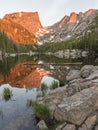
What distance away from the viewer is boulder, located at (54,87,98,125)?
54.4 feet

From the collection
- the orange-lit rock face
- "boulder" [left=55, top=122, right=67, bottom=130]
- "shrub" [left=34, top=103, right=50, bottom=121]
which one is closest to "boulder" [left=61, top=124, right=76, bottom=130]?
"boulder" [left=55, top=122, right=67, bottom=130]

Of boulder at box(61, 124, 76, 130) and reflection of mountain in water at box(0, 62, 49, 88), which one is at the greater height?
boulder at box(61, 124, 76, 130)

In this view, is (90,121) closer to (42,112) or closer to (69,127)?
(69,127)

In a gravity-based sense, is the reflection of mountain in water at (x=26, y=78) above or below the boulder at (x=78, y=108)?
below

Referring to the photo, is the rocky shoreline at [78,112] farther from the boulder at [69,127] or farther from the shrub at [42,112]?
the shrub at [42,112]

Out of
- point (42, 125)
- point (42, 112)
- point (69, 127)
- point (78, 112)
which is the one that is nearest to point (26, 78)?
point (42, 112)

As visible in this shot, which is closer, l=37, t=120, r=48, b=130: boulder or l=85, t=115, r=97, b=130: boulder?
l=85, t=115, r=97, b=130: boulder

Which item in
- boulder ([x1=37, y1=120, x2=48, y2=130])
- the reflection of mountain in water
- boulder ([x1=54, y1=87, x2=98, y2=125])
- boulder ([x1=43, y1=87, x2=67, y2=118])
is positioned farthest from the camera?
the reflection of mountain in water

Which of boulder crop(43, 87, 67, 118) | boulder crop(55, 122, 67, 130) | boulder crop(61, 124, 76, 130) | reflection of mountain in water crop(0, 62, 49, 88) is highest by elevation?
boulder crop(43, 87, 67, 118)

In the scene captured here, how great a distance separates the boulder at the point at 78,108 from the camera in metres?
16.6

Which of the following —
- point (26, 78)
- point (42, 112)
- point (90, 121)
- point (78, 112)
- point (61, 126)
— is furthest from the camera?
point (26, 78)

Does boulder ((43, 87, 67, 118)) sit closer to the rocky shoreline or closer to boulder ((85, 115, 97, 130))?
the rocky shoreline

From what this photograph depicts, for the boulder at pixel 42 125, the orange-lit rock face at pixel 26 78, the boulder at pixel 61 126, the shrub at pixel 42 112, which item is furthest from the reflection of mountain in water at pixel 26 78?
the boulder at pixel 61 126

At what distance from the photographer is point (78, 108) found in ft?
55.3
